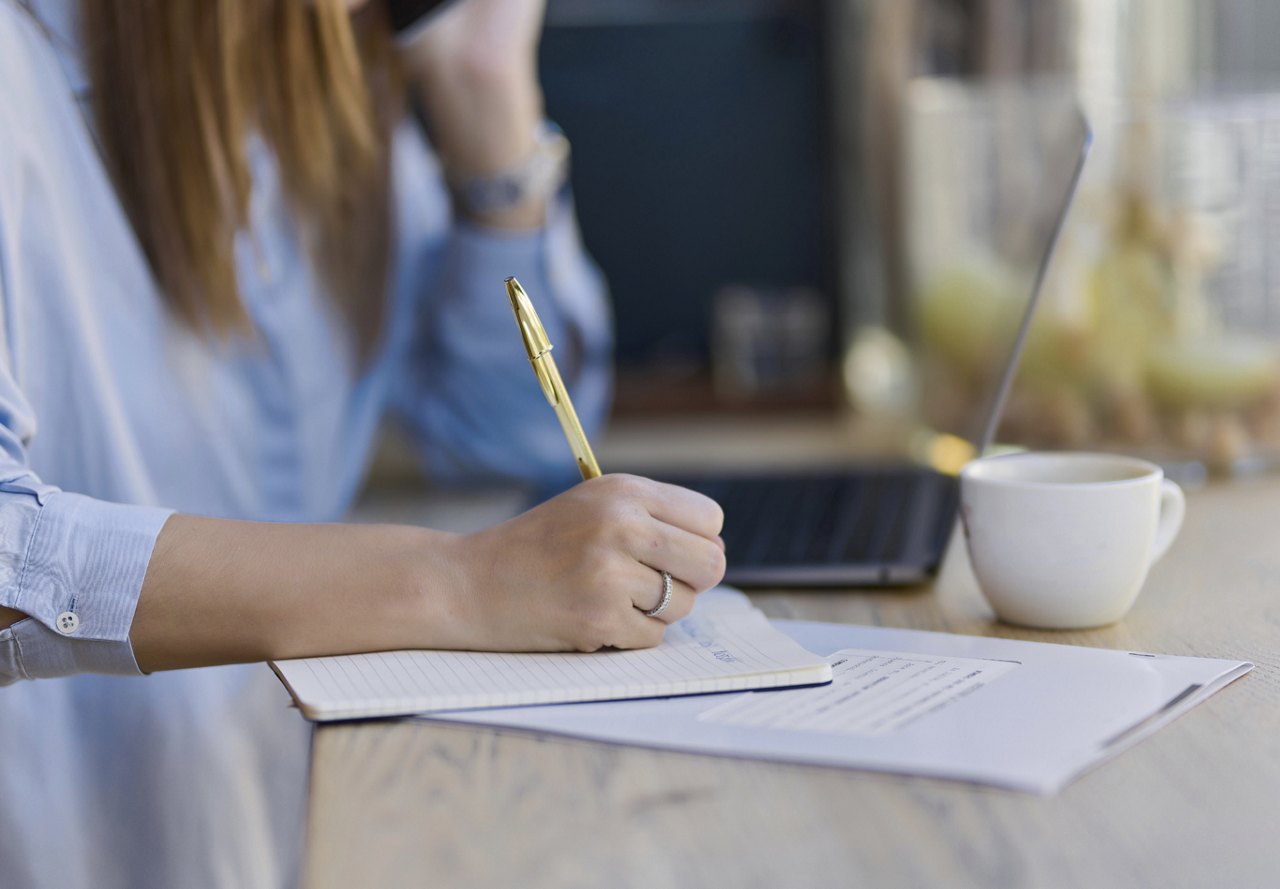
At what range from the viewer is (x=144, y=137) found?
91 centimetres

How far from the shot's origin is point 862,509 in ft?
2.99

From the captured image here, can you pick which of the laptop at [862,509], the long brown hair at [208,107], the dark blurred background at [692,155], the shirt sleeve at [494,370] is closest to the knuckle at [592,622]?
the laptop at [862,509]

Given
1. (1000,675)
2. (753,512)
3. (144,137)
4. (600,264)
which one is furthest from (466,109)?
(1000,675)

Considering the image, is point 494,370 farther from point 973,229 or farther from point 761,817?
point 761,817

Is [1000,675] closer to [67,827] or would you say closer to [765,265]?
[67,827]

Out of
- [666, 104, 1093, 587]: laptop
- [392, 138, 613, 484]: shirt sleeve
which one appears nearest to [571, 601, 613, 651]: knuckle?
[666, 104, 1093, 587]: laptop

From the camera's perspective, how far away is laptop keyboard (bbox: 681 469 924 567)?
2.58 feet

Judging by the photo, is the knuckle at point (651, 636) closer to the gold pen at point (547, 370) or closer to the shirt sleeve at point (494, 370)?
the gold pen at point (547, 370)

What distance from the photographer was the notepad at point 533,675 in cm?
52

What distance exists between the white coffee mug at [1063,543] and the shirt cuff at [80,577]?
40 cm

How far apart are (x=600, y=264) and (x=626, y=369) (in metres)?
0.15

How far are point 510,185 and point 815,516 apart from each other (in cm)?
48

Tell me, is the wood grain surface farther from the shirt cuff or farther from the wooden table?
the shirt cuff

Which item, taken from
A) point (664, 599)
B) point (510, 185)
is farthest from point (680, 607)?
point (510, 185)
